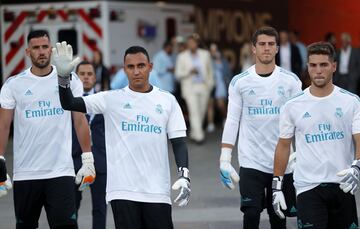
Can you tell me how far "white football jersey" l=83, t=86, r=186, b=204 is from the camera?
6.95 m

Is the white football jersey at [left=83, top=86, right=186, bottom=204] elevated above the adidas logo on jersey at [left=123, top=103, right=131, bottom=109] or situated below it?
below

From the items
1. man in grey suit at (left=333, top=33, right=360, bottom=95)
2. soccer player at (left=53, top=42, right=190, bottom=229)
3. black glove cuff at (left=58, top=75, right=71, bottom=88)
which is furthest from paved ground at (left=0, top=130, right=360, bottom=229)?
man in grey suit at (left=333, top=33, right=360, bottom=95)

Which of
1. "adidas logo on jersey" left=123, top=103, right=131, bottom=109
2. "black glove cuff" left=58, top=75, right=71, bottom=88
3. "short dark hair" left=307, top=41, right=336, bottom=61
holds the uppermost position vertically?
"short dark hair" left=307, top=41, right=336, bottom=61

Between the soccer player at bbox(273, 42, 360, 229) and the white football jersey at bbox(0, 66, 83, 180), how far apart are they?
6.35 feet

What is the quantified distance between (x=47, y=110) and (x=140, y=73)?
1264 millimetres

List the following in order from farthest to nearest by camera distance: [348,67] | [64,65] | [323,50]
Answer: [348,67] → [323,50] → [64,65]

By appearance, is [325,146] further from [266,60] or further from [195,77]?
[195,77]

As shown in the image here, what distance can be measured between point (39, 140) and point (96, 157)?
1.38m

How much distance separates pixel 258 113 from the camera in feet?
27.0

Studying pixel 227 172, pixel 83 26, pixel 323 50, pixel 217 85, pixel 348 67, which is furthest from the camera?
pixel 217 85

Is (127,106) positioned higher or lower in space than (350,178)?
higher

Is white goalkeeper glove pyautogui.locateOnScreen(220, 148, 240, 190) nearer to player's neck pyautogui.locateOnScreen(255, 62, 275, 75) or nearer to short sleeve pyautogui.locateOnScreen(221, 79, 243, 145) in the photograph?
short sleeve pyautogui.locateOnScreen(221, 79, 243, 145)

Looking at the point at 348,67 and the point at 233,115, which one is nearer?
the point at 233,115

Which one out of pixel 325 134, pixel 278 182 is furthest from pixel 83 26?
pixel 325 134
